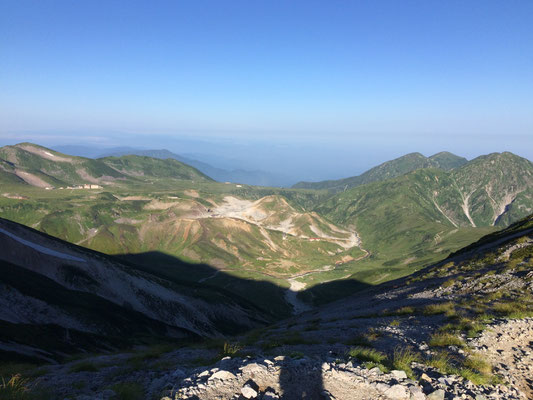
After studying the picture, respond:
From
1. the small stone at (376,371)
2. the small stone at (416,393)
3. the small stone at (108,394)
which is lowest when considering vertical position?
the small stone at (108,394)

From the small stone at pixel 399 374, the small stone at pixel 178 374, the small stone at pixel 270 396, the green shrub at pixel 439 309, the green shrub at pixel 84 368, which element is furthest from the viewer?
the green shrub at pixel 439 309

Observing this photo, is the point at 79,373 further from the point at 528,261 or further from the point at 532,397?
the point at 528,261

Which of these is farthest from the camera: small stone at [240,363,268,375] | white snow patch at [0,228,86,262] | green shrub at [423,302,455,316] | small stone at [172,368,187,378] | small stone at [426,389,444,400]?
white snow patch at [0,228,86,262]

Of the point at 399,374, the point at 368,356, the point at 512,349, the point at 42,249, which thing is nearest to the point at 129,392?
the point at 368,356

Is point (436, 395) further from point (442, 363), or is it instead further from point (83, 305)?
point (83, 305)

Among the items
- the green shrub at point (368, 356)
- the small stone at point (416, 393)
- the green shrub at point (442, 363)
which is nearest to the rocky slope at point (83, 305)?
the green shrub at point (368, 356)

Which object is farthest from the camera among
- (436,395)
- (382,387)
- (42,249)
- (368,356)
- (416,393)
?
(42,249)

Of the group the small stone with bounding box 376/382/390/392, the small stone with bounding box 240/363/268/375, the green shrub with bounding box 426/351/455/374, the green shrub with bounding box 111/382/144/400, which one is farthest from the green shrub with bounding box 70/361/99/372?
the green shrub with bounding box 426/351/455/374

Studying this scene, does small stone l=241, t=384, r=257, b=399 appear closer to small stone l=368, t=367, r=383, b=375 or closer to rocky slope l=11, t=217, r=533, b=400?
rocky slope l=11, t=217, r=533, b=400

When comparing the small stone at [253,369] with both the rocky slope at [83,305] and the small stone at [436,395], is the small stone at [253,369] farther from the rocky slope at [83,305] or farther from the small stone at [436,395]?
the rocky slope at [83,305]

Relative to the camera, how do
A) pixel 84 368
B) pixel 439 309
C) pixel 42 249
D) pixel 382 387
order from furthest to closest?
1. pixel 42 249
2. pixel 439 309
3. pixel 84 368
4. pixel 382 387

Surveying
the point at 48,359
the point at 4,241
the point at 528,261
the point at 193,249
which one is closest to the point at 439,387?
the point at 48,359
